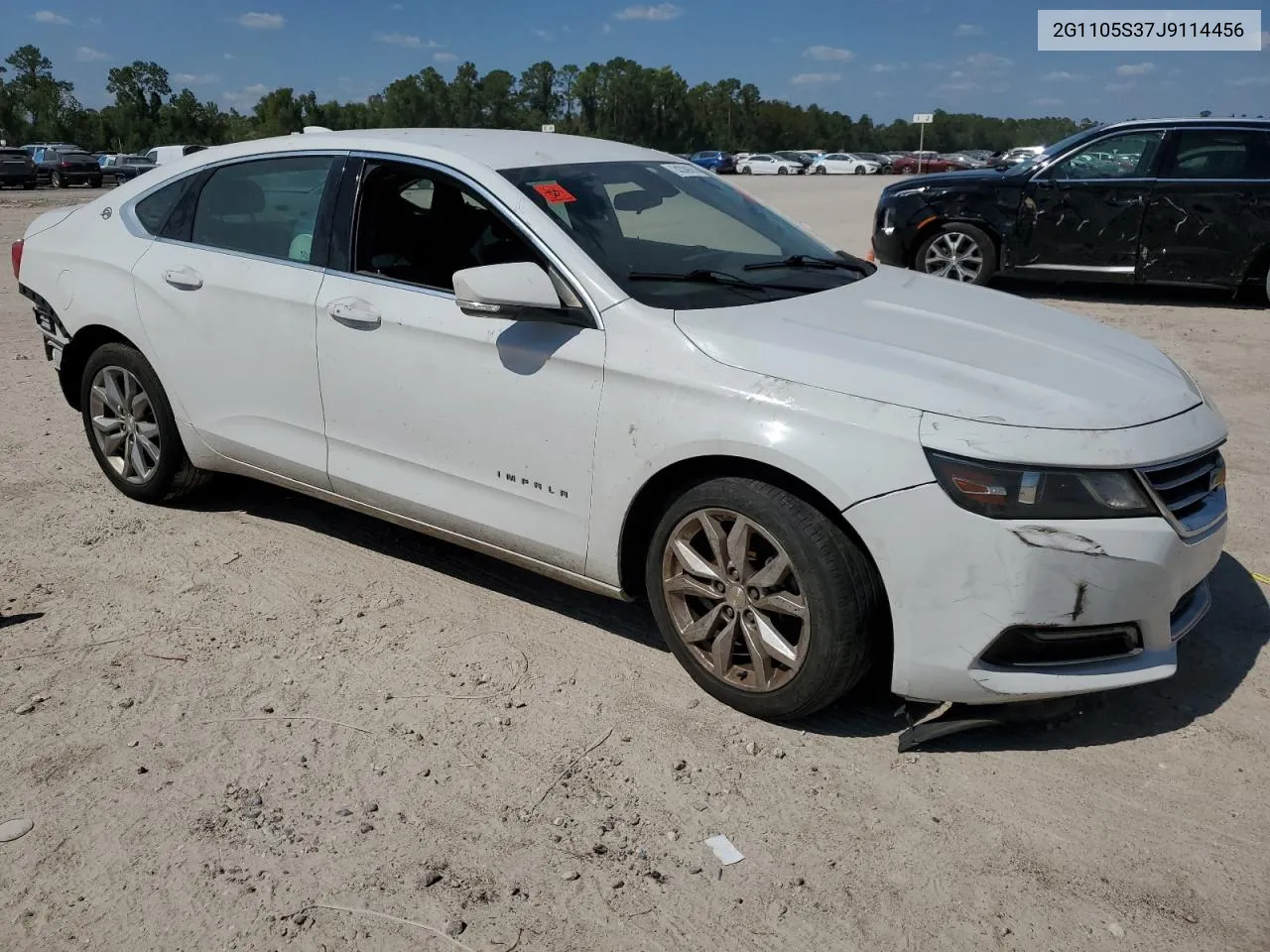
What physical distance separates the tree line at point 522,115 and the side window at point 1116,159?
72.3 meters

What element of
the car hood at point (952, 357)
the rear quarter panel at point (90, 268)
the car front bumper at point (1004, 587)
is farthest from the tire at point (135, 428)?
the car front bumper at point (1004, 587)

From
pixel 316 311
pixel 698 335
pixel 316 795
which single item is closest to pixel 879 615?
pixel 698 335

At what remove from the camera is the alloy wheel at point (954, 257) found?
418 inches

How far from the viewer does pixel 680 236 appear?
4.11m

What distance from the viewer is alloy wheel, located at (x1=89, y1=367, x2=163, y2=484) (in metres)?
4.91

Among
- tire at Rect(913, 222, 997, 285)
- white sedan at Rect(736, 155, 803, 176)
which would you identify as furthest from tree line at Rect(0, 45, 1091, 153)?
tire at Rect(913, 222, 997, 285)

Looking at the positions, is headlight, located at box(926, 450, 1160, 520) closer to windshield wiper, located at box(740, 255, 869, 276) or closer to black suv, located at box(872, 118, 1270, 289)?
windshield wiper, located at box(740, 255, 869, 276)

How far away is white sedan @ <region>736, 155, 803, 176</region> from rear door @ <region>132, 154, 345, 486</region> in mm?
60056

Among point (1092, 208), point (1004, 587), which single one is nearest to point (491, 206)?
point (1004, 587)

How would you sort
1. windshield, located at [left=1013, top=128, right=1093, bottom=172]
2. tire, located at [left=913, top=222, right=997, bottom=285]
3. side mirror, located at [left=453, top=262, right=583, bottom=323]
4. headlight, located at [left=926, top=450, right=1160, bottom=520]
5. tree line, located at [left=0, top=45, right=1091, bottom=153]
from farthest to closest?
tree line, located at [left=0, top=45, right=1091, bottom=153], tire, located at [left=913, top=222, right=997, bottom=285], windshield, located at [left=1013, top=128, right=1093, bottom=172], side mirror, located at [left=453, top=262, right=583, bottom=323], headlight, located at [left=926, top=450, right=1160, bottom=520]

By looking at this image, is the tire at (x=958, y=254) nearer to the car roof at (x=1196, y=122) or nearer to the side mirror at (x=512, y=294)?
the car roof at (x=1196, y=122)

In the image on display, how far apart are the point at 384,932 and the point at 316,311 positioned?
2341 millimetres

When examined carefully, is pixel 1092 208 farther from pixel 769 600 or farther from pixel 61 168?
pixel 61 168

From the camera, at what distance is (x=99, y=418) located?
514cm
